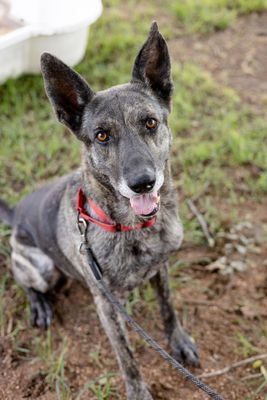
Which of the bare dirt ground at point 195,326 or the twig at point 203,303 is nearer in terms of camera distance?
the bare dirt ground at point 195,326

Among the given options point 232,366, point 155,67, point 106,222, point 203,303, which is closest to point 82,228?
point 106,222

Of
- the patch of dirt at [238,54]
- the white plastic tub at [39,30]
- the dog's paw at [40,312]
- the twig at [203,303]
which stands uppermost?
the white plastic tub at [39,30]

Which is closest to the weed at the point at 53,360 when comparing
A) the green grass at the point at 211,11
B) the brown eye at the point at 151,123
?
the brown eye at the point at 151,123

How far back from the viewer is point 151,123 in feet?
8.58

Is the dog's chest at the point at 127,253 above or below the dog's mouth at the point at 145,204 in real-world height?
below

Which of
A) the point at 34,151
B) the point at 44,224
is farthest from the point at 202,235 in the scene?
the point at 34,151

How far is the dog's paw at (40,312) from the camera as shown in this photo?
347 centimetres

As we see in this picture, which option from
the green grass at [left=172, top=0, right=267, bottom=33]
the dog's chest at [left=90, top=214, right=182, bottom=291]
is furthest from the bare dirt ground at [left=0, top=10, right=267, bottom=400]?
the green grass at [left=172, top=0, right=267, bottom=33]

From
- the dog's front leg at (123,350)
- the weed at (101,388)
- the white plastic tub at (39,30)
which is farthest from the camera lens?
the white plastic tub at (39,30)

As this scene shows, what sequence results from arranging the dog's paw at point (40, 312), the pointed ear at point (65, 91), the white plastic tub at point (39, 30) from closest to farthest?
the pointed ear at point (65, 91) < the dog's paw at point (40, 312) < the white plastic tub at point (39, 30)

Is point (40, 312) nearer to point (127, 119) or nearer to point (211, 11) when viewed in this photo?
point (127, 119)

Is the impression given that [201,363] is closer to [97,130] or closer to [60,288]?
[60,288]

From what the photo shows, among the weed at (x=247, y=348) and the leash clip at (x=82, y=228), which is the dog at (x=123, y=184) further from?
the weed at (x=247, y=348)

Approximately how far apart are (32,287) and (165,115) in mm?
1647
